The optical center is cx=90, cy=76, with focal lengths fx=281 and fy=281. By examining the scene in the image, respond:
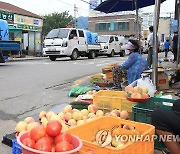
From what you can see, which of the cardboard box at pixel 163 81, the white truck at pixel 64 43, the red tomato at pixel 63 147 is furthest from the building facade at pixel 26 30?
the red tomato at pixel 63 147

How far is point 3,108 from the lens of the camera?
19.1 ft

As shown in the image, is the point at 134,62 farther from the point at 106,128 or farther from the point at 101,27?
the point at 101,27

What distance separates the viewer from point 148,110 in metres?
3.55

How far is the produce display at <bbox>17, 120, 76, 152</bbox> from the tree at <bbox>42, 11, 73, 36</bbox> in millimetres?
46104

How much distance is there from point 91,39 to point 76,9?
32536 mm

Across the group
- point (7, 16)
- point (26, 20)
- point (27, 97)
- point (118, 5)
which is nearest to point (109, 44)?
point (26, 20)

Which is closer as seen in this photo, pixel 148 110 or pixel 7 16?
pixel 148 110

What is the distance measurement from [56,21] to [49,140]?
46.9 meters

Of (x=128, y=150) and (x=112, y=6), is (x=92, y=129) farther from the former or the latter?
(x=112, y=6)

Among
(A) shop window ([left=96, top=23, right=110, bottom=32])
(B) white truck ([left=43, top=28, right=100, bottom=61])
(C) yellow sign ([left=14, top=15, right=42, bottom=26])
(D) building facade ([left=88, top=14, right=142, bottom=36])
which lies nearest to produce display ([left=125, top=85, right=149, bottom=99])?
(B) white truck ([left=43, top=28, right=100, bottom=61])

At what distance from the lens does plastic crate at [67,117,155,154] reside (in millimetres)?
2434

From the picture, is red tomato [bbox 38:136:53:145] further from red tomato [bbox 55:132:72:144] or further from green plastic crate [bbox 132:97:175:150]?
green plastic crate [bbox 132:97:175:150]

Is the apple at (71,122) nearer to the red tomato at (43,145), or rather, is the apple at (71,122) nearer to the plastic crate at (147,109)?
the plastic crate at (147,109)

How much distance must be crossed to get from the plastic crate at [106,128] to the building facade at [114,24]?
5921 centimetres
